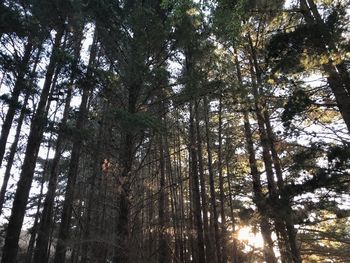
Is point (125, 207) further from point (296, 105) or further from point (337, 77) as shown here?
point (337, 77)

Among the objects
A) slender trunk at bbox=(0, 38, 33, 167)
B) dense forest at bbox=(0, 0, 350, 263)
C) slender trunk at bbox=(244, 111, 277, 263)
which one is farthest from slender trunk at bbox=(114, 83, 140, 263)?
slender trunk at bbox=(0, 38, 33, 167)

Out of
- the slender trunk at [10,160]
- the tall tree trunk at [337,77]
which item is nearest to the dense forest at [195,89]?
the tall tree trunk at [337,77]

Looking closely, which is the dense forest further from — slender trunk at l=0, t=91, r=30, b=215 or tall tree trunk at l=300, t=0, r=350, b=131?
slender trunk at l=0, t=91, r=30, b=215

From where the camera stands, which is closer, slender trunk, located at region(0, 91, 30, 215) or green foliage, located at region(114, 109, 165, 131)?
green foliage, located at region(114, 109, 165, 131)

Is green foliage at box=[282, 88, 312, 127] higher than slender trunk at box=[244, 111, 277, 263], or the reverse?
green foliage at box=[282, 88, 312, 127]

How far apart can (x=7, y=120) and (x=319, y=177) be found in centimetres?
937

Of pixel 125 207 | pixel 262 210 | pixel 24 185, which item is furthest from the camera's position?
pixel 24 185

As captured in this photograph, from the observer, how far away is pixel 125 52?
8.12 m

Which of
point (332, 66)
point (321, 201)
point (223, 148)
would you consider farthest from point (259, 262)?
point (332, 66)

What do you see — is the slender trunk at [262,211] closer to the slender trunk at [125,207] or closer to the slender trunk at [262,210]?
the slender trunk at [262,210]

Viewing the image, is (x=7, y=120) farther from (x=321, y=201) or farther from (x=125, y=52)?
(x=321, y=201)

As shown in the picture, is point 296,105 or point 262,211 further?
point 262,211

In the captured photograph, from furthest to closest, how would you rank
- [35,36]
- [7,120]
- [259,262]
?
1. [259,262]
2. [7,120]
3. [35,36]

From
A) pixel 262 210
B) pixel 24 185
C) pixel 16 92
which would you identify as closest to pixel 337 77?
pixel 262 210
